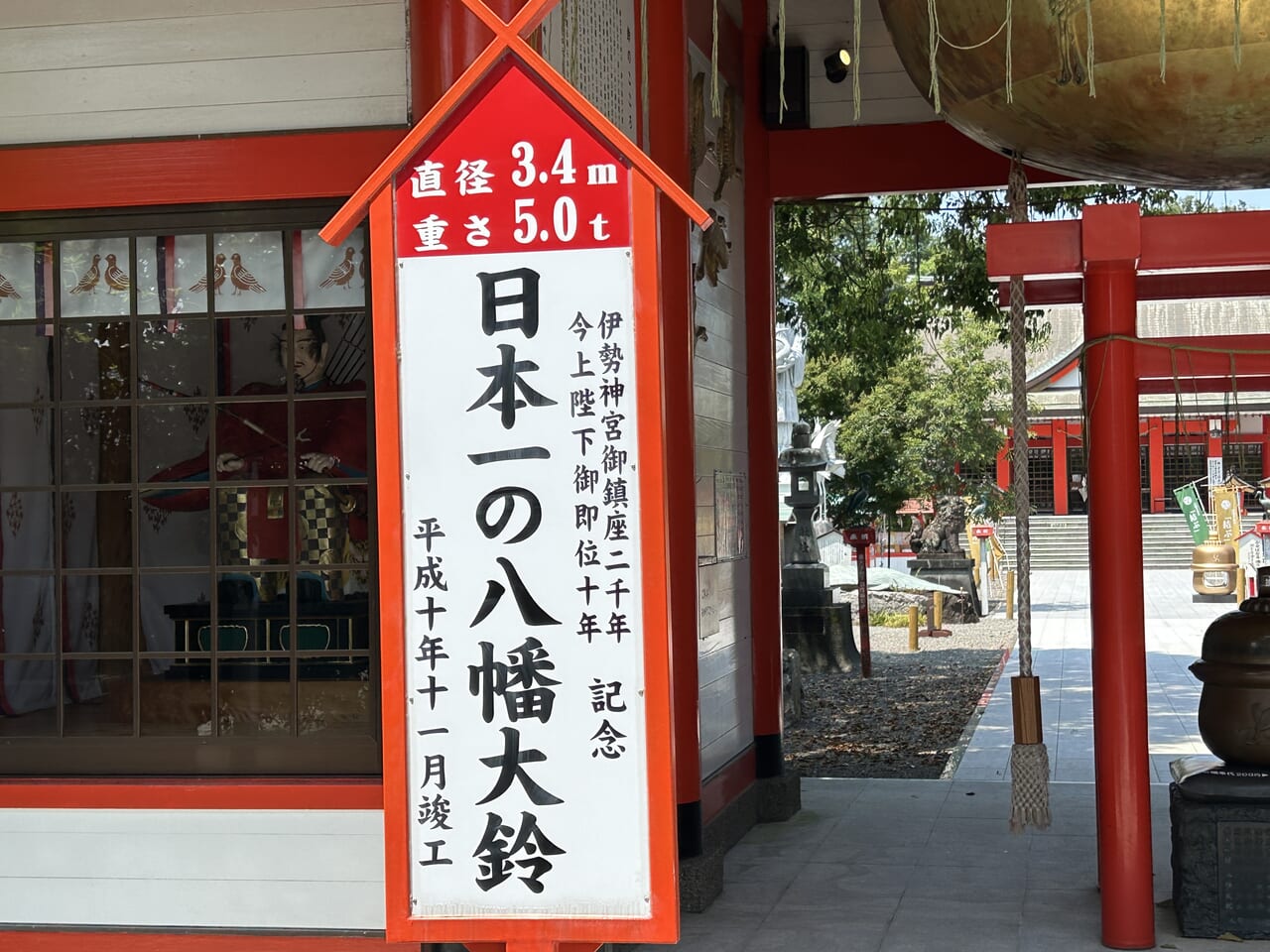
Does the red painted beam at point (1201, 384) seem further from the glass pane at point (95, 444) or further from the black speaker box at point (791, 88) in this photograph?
the glass pane at point (95, 444)

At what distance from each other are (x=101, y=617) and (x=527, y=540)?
3.20 meters

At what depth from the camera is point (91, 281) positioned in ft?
17.0

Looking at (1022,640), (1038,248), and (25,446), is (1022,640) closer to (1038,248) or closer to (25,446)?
(1038,248)

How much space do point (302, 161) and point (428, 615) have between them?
2514 millimetres

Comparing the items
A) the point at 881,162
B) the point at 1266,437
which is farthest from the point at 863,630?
the point at 1266,437

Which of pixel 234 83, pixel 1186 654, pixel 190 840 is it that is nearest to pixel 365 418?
pixel 234 83

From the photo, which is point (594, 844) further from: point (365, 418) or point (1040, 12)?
point (1040, 12)

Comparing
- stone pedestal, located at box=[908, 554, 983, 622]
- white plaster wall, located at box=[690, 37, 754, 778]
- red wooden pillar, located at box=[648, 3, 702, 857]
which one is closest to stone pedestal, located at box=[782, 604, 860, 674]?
stone pedestal, located at box=[908, 554, 983, 622]

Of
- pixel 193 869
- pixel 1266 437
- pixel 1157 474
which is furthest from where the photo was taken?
pixel 1157 474

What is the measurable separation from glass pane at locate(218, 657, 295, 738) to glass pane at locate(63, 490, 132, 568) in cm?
63

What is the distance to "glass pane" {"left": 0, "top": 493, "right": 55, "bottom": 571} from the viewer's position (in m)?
5.38

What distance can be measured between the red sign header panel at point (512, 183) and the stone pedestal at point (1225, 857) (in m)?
3.70

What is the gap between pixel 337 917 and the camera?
4.91 metres

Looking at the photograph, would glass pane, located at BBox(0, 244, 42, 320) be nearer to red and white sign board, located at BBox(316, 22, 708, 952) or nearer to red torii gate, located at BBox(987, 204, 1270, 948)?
red and white sign board, located at BBox(316, 22, 708, 952)
